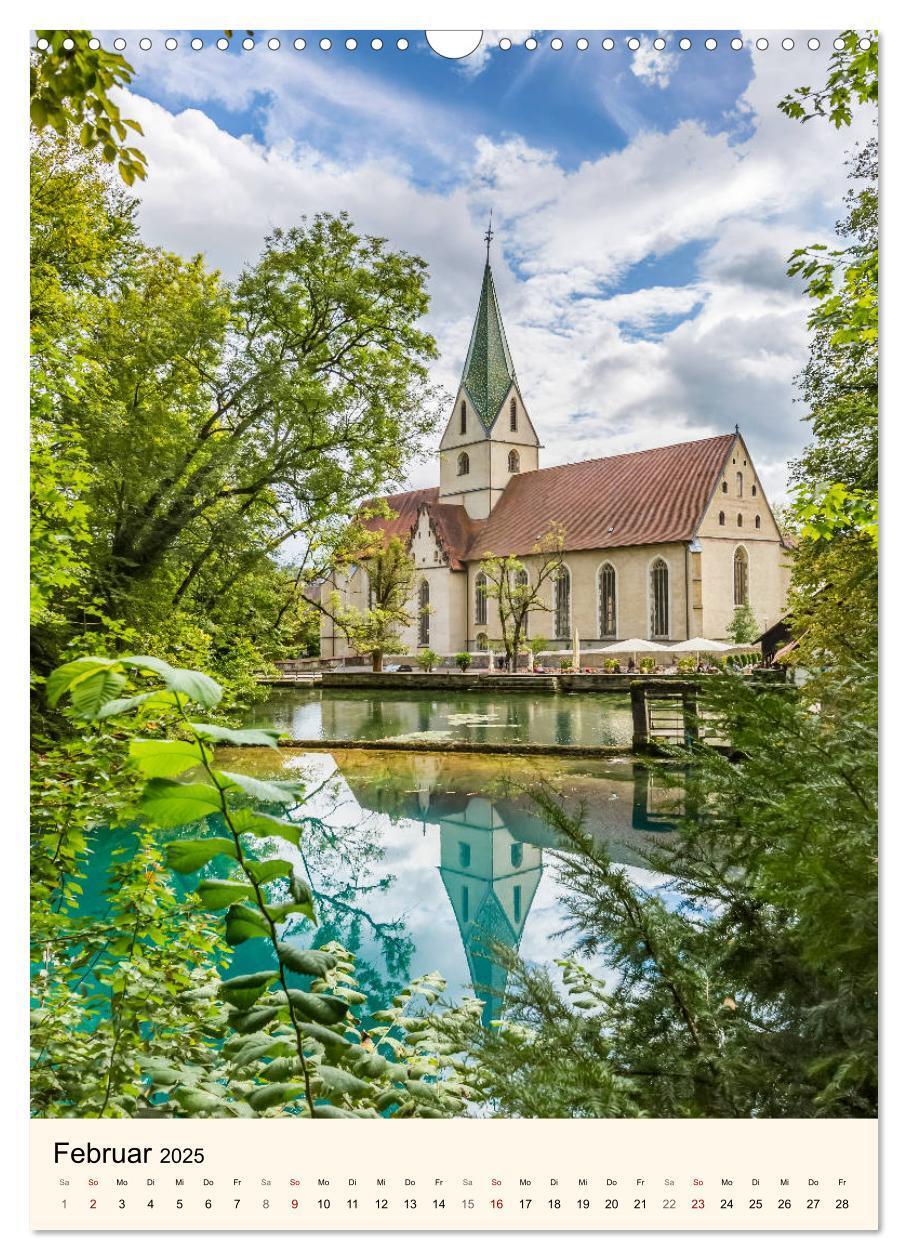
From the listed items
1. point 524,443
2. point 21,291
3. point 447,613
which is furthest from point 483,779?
point 447,613

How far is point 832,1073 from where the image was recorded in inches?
47.2

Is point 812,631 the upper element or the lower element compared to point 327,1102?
upper

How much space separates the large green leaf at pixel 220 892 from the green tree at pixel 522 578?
10919 millimetres

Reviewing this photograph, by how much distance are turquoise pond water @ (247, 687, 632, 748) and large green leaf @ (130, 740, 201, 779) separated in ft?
20.4

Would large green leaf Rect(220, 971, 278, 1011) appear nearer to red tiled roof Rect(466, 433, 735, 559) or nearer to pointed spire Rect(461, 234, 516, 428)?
pointed spire Rect(461, 234, 516, 428)

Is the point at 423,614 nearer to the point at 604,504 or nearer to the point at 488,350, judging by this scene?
the point at 604,504

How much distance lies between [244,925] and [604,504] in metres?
15.0

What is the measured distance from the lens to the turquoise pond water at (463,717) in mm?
8461

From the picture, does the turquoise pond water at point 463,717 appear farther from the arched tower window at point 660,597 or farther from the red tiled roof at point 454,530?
the red tiled roof at point 454,530

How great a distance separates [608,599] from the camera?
9.43 meters

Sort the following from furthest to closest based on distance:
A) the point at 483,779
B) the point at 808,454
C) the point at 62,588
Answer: the point at 483,779
the point at 808,454
the point at 62,588

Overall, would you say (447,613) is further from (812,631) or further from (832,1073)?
(832,1073)

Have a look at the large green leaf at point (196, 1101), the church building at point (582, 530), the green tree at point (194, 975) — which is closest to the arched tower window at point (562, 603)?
the church building at point (582, 530)

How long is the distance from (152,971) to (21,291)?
1.45 meters
